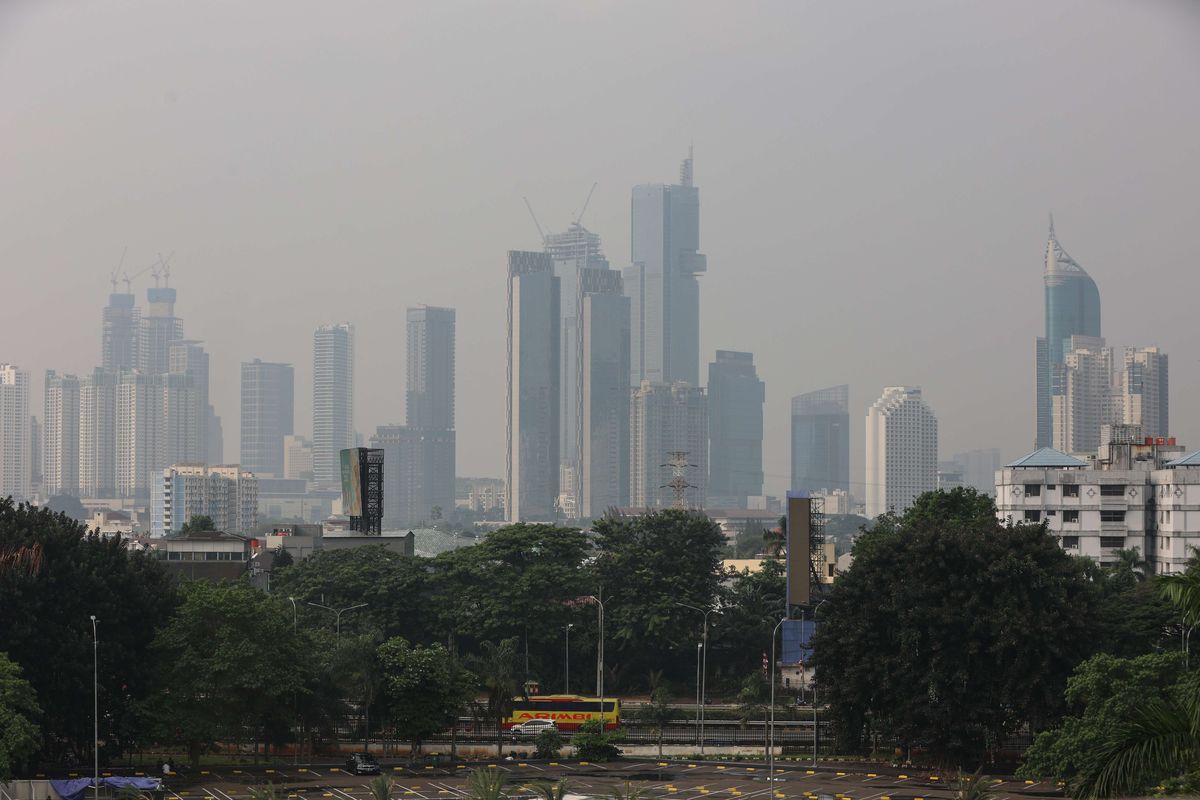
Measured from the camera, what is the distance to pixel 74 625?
Result: 1339 inches

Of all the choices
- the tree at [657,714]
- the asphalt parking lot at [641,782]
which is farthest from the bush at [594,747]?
the tree at [657,714]

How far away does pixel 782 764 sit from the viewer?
119ft

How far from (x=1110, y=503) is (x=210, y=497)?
12361cm

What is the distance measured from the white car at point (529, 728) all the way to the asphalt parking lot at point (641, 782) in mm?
4212

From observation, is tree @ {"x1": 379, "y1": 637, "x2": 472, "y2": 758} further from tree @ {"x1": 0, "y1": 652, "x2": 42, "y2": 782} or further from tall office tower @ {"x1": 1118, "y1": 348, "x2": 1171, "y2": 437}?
tall office tower @ {"x1": 1118, "y1": 348, "x2": 1171, "y2": 437}

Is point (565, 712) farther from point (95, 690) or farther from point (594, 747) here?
point (95, 690)

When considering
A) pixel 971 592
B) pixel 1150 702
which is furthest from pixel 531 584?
pixel 1150 702

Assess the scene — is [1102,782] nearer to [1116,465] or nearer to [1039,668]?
[1039,668]

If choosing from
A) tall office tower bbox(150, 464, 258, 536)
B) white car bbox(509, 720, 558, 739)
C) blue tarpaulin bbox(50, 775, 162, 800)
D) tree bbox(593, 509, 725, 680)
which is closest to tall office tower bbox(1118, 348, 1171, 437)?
tall office tower bbox(150, 464, 258, 536)

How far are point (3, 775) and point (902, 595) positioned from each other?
20.3 m

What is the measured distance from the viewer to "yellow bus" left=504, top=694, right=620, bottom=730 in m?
41.4

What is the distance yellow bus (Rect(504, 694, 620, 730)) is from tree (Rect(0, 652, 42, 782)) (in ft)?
47.4

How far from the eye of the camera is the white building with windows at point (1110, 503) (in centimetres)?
5662

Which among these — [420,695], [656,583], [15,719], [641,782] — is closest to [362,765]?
[420,695]
